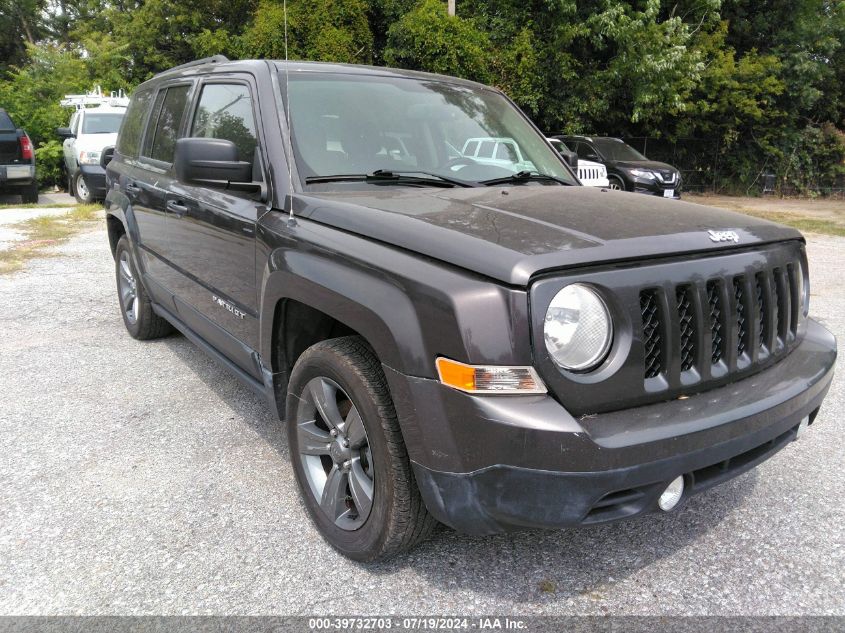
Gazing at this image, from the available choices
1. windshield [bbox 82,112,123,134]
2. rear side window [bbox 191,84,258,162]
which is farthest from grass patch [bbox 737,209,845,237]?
windshield [bbox 82,112,123,134]

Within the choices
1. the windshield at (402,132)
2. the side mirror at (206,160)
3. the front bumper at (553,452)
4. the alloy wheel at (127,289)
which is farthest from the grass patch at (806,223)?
the side mirror at (206,160)

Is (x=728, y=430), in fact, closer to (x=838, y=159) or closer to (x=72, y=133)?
(x=72, y=133)

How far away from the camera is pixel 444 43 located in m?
16.7

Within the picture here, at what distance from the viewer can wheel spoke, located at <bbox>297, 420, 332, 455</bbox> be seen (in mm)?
2664

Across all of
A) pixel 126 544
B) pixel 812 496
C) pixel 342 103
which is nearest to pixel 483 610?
pixel 126 544

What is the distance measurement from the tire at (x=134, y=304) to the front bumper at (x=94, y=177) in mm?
9519

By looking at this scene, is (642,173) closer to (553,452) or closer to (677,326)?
(677,326)

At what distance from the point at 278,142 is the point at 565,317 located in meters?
1.64

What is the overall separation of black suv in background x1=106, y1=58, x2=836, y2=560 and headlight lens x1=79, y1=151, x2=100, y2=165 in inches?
462

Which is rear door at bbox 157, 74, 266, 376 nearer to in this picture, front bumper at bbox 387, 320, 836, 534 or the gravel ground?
the gravel ground

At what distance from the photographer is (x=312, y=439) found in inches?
107

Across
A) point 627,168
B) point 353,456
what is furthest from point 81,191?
point 353,456

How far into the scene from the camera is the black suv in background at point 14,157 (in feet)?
45.1

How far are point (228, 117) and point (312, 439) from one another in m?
1.75
